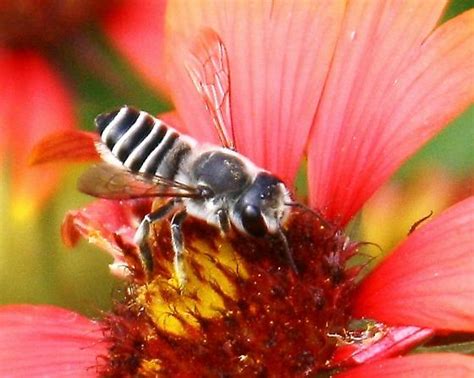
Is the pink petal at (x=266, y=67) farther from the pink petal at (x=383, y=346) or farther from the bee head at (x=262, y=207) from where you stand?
the pink petal at (x=383, y=346)

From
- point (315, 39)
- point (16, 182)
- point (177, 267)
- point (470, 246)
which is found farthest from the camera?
point (16, 182)

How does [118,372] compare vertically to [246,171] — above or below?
below

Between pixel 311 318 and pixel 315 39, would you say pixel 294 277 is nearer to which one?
pixel 311 318

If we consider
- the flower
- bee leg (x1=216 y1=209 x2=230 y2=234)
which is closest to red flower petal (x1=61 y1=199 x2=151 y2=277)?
the flower

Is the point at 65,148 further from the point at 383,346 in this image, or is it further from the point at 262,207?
the point at 383,346

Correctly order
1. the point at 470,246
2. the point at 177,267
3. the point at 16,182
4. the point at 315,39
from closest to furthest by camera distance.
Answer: the point at 470,246, the point at 177,267, the point at 315,39, the point at 16,182

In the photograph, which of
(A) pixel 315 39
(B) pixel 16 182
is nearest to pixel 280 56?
(A) pixel 315 39

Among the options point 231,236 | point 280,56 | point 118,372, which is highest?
point 280,56

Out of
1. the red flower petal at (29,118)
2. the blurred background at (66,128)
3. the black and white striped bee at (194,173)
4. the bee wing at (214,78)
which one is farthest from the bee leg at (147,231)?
the red flower petal at (29,118)
